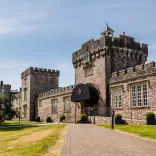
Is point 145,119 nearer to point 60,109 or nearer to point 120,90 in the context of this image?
point 120,90

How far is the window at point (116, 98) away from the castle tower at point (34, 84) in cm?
2420

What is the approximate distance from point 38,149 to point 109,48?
69.9 ft

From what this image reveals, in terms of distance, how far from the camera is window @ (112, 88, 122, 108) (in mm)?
27625

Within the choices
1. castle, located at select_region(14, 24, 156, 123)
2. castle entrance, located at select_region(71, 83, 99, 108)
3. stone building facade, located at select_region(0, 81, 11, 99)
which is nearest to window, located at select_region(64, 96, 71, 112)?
castle, located at select_region(14, 24, 156, 123)

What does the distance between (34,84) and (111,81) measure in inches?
951

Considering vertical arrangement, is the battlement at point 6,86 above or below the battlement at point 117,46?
below

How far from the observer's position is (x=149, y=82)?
23859 millimetres

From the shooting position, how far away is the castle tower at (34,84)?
49.7 m

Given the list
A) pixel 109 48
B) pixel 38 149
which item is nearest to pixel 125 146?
pixel 38 149

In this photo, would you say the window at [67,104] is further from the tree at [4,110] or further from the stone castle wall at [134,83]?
the stone castle wall at [134,83]

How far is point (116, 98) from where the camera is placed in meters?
28.2

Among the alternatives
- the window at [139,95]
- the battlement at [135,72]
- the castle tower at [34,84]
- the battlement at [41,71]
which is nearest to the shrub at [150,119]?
the window at [139,95]

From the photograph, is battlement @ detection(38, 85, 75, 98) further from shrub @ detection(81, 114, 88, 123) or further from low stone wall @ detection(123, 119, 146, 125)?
low stone wall @ detection(123, 119, 146, 125)

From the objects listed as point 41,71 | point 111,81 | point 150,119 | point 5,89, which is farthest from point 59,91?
point 5,89
